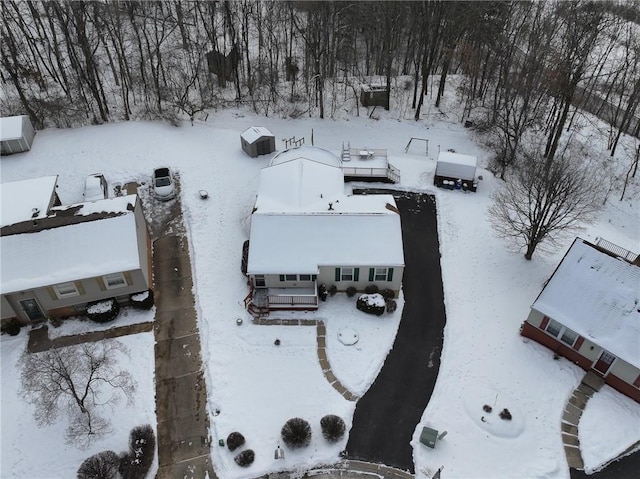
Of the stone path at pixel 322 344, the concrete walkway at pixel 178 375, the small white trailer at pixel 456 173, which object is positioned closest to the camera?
the concrete walkway at pixel 178 375

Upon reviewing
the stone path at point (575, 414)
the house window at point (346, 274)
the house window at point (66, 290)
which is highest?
the house window at point (66, 290)

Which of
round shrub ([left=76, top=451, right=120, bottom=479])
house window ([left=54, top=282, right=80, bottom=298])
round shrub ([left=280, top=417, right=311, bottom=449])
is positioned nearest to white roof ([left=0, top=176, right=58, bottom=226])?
house window ([left=54, top=282, right=80, bottom=298])

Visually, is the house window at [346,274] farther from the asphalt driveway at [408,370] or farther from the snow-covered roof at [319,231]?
the asphalt driveway at [408,370]

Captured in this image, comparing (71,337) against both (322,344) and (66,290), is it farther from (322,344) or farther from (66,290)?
(322,344)

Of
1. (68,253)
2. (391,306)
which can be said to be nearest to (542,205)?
(391,306)

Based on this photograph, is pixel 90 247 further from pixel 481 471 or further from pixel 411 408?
pixel 481 471

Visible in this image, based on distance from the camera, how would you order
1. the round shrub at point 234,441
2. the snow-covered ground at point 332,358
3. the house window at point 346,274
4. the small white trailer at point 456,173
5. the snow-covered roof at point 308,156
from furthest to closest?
the small white trailer at point 456,173, the snow-covered roof at point 308,156, the house window at point 346,274, the snow-covered ground at point 332,358, the round shrub at point 234,441

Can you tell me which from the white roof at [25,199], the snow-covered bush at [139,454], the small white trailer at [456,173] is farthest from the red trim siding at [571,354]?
the white roof at [25,199]
